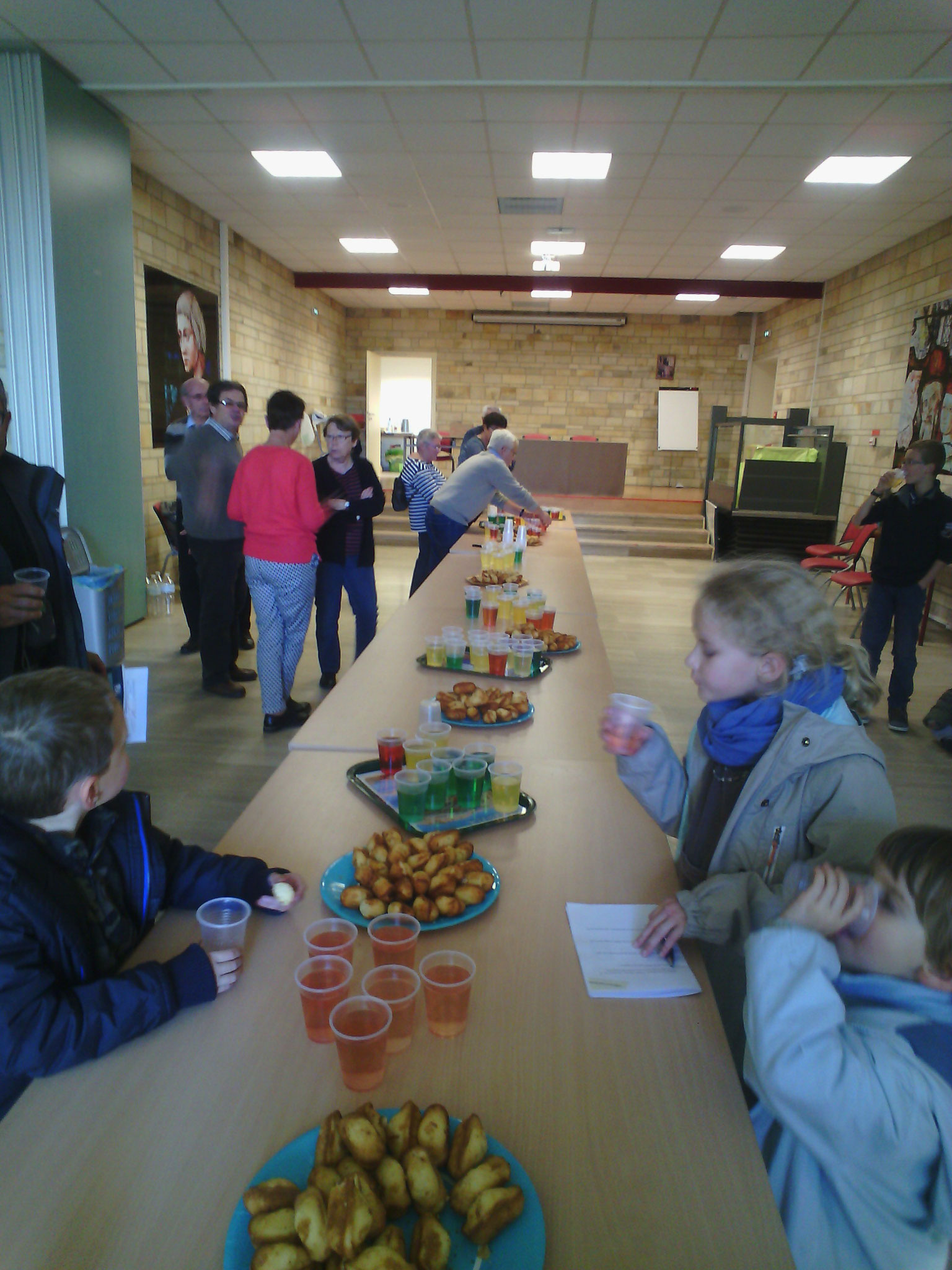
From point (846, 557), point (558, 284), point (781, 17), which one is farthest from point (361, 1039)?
point (558, 284)

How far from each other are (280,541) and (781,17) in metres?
3.63

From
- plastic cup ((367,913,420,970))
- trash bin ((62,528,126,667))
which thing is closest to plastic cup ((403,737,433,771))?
plastic cup ((367,913,420,970))

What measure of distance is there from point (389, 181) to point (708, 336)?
804 centimetres

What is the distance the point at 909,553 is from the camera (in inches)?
165

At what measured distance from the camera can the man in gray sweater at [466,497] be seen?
17.1 feet

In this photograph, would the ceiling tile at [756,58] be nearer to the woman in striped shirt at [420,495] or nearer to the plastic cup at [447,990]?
the woman in striped shirt at [420,495]

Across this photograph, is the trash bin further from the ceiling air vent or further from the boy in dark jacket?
the ceiling air vent

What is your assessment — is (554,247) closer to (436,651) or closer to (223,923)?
(436,651)

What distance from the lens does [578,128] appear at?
528cm

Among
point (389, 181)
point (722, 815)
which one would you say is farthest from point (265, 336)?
point (722, 815)

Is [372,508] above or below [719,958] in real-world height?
above

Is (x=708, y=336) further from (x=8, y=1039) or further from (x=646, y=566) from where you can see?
(x=8, y=1039)

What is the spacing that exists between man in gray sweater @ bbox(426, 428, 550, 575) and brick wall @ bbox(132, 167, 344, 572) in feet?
8.77

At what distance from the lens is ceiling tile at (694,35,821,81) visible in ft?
13.4
